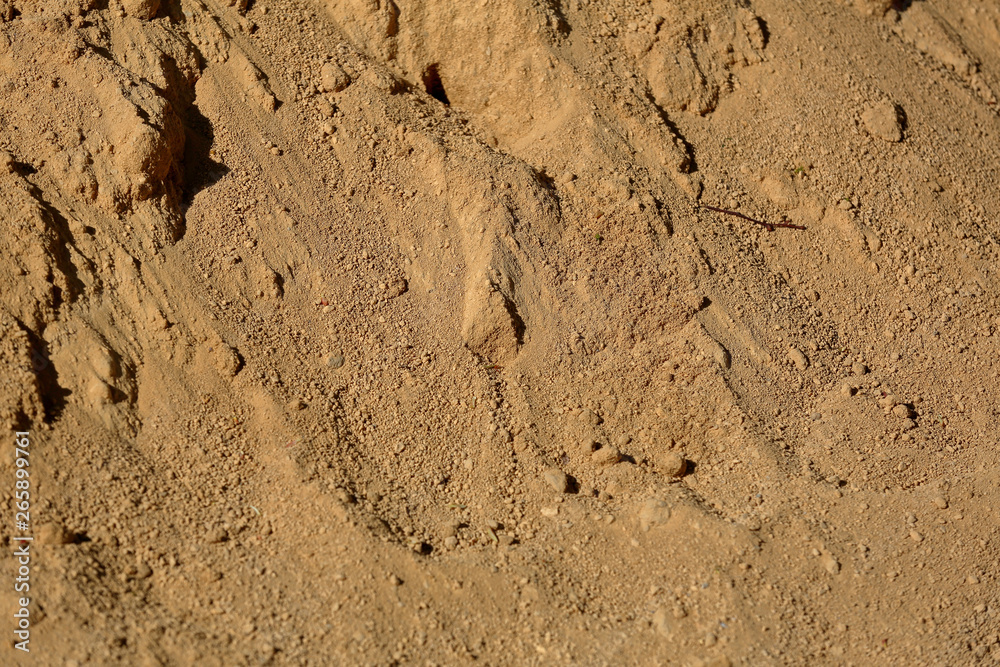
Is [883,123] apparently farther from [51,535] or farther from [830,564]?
[51,535]

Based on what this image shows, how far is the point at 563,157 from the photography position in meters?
6.14

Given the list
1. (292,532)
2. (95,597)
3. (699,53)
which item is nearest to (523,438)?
(292,532)

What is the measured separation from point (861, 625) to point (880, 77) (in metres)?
4.28

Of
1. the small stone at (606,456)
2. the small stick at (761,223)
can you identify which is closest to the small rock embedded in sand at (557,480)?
the small stone at (606,456)

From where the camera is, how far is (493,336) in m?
5.54

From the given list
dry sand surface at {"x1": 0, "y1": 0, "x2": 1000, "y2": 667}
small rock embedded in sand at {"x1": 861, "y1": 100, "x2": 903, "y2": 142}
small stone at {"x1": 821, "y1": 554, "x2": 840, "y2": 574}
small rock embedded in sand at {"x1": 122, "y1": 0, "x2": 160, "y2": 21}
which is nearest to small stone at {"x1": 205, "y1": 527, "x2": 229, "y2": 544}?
dry sand surface at {"x1": 0, "y1": 0, "x2": 1000, "y2": 667}

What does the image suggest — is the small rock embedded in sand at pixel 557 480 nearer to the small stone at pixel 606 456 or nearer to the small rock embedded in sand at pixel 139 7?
the small stone at pixel 606 456

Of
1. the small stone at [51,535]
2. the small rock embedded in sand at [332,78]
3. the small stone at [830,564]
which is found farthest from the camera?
the small rock embedded in sand at [332,78]

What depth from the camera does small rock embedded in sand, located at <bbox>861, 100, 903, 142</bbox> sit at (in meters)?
6.66

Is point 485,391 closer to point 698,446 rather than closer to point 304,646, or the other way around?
point 698,446

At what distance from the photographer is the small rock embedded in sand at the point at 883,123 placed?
6.66m

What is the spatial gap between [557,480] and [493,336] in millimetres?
987

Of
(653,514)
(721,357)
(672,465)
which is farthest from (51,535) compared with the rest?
(721,357)

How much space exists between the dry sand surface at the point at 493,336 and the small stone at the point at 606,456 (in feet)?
0.04
